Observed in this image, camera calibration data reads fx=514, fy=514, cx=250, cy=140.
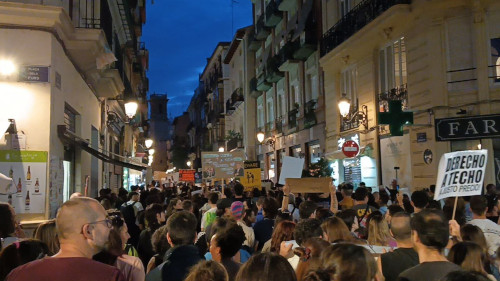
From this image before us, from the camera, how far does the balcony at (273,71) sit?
31741 mm

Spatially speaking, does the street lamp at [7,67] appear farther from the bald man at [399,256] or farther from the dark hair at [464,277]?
the dark hair at [464,277]

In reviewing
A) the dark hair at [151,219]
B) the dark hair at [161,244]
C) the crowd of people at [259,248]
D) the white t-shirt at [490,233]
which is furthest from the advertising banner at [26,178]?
the white t-shirt at [490,233]

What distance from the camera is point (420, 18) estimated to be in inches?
→ 651

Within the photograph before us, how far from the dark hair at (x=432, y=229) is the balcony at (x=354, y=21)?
1390 cm

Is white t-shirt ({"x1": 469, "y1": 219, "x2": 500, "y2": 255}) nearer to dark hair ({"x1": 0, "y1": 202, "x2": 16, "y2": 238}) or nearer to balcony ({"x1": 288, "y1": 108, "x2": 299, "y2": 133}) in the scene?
dark hair ({"x1": 0, "y1": 202, "x2": 16, "y2": 238})

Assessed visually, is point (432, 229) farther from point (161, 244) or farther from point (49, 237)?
point (49, 237)

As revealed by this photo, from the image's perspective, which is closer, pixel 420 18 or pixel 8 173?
pixel 8 173

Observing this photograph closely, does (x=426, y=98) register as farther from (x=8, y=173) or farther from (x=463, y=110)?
(x=8, y=173)

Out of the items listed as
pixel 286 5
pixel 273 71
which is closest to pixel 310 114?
pixel 273 71

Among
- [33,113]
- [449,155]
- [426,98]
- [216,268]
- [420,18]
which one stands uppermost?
[420,18]

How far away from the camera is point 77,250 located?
3.08 meters

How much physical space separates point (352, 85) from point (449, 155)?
16282 mm

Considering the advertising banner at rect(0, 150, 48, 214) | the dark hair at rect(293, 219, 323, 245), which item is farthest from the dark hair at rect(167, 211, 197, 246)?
the advertising banner at rect(0, 150, 48, 214)

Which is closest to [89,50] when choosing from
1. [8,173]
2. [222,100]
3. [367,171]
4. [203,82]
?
[8,173]
